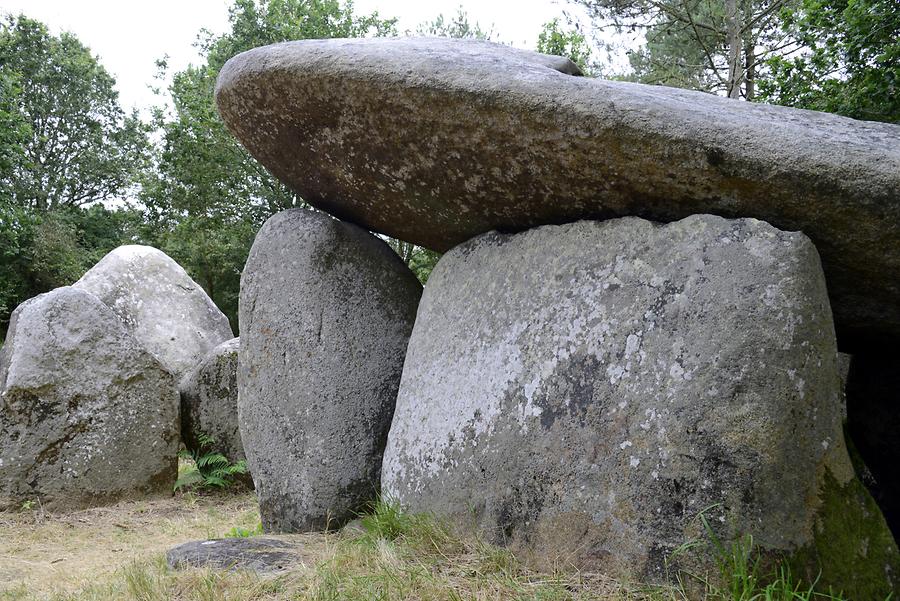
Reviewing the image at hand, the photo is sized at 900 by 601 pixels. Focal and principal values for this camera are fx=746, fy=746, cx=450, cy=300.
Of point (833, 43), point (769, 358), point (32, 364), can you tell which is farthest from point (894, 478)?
point (32, 364)

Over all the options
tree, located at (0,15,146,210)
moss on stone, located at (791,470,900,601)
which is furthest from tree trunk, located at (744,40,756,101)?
tree, located at (0,15,146,210)

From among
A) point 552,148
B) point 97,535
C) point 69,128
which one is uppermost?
point 69,128

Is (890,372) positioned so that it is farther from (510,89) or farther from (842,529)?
(510,89)

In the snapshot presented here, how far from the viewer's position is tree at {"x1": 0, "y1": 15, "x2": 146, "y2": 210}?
20266mm

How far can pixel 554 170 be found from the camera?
3.12 m

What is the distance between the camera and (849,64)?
6773mm

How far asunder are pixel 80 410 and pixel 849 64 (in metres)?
7.19

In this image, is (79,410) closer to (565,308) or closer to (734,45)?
(565,308)

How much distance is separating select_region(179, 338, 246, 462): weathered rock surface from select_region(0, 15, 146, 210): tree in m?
15.9

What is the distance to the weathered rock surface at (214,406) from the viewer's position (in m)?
6.57

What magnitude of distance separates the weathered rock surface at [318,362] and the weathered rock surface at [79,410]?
2.35 metres

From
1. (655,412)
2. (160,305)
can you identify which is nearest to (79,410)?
(160,305)

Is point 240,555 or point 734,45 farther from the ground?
point 734,45

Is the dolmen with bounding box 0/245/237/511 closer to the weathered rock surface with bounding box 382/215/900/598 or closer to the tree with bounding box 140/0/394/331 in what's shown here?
the weathered rock surface with bounding box 382/215/900/598
